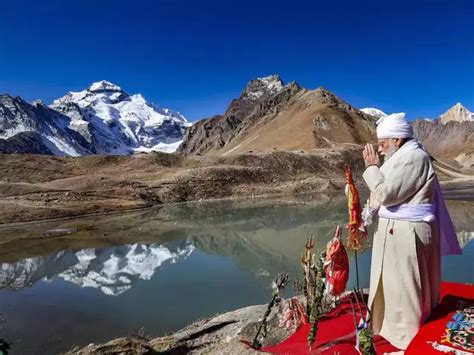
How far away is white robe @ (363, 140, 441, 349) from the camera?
4906mm

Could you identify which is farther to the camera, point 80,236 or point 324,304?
point 80,236

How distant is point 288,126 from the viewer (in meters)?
116

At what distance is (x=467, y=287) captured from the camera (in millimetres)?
6531

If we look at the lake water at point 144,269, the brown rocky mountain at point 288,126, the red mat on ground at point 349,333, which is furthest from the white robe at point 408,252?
the brown rocky mountain at point 288,126

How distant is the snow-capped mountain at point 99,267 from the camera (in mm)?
17547

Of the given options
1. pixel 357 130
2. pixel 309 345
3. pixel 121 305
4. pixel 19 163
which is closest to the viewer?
pixel 309 345

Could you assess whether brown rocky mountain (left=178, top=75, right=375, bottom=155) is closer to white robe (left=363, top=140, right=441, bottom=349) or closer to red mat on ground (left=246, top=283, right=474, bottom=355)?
red mat on ground (left=246, top=283, right=474, bottom=355)

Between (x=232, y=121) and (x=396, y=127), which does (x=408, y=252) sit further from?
(x=232, y=121)

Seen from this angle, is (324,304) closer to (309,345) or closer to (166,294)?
(309,345)

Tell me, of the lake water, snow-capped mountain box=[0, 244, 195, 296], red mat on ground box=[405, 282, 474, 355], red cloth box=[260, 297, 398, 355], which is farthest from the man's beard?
snow-capped mountain box=[0, 244, 195, 296]

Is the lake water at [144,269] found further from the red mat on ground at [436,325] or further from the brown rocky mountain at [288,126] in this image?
the brown rocky mountain at [288,126]

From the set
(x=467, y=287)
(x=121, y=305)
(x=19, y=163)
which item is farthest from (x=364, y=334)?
(x=19, y=163)

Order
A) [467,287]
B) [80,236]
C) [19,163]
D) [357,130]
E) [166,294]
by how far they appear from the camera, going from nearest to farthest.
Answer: [467,287], [166,294], [80,236], [19,163], [357,130]

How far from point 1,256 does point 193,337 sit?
62.6 ft
